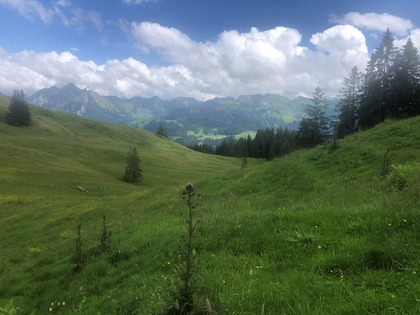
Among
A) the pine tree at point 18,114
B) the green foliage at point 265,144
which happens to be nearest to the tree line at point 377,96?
the green foliage at point 265,144

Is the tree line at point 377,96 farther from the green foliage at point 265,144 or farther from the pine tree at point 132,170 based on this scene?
the green foliage at point 265,144

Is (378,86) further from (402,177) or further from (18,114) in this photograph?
(18,114)

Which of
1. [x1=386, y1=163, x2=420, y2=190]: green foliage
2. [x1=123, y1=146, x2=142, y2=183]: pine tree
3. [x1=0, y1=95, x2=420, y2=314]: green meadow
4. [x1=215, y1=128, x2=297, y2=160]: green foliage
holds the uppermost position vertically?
[x1=215, y1=128, x2=297, y2=160]: green foliage

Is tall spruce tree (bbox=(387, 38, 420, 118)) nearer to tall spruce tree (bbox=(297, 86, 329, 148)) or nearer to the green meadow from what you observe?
tall spruce tree (bbox=(297, 86, 329, 148))

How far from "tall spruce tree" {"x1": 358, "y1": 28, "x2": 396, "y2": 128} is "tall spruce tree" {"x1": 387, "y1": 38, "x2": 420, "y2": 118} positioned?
119 centimetres

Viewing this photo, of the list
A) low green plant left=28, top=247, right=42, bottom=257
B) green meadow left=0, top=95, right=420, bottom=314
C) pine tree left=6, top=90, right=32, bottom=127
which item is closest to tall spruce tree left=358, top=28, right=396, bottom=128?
green meadow left=0, top=95, right=420, bottom=314

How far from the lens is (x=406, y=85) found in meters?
37.5

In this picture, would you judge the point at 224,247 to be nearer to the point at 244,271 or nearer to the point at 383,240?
the point at 244,271

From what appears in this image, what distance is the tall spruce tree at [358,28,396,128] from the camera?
1619 inches

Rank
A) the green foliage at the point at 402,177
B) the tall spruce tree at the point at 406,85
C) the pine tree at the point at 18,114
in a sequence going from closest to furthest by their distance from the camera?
the green foliage at the point at 402,177 < the tall spruce tree at the point at 406,85 < the pine tree at the point at 18,114

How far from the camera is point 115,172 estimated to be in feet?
187

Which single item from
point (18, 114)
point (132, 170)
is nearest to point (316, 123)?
point (132, 170)

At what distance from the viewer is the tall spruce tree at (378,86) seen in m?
41.1

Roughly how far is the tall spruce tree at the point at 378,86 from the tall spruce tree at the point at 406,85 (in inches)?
46.7
